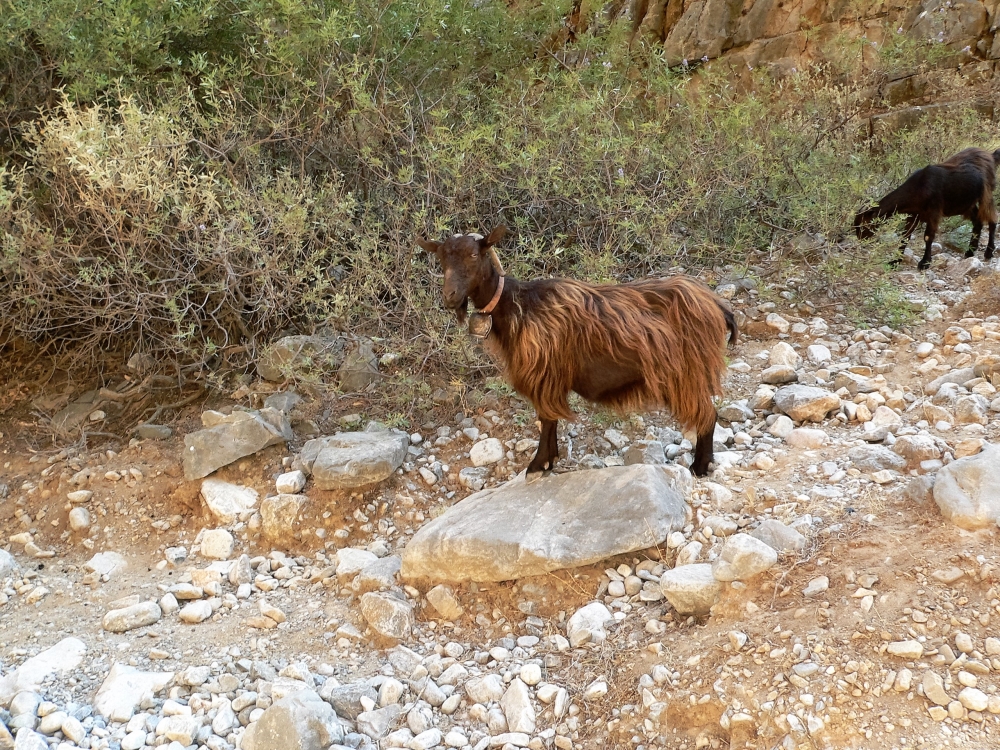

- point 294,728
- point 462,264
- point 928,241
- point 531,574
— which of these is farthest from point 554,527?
point 928,241

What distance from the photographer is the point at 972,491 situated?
9.24ft

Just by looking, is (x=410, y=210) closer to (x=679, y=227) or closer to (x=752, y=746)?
(x=679, y=227)

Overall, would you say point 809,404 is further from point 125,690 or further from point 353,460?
point 125,690

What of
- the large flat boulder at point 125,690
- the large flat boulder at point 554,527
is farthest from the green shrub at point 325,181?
the large flat boulder at point 125,690

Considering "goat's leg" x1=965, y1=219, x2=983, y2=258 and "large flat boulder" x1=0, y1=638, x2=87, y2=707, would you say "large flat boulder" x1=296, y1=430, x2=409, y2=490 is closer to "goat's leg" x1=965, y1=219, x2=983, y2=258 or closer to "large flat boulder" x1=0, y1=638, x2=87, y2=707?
"large flat boulder" x1=0, y1=638, x2=87, y2=707

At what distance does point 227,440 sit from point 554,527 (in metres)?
2.19

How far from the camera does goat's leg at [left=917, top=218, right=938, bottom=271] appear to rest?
20.0ft

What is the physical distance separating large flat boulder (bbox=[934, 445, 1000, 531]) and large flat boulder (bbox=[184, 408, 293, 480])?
3519 millimetres

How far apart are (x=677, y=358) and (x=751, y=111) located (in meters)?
3.24

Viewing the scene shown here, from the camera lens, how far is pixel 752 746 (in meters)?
2.39

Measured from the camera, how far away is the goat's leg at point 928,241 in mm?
6086

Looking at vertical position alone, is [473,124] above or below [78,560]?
above

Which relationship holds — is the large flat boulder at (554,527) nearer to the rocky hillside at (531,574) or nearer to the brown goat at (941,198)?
the rocky hillside at (531,574)

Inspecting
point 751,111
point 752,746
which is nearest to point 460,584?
point 752,746
